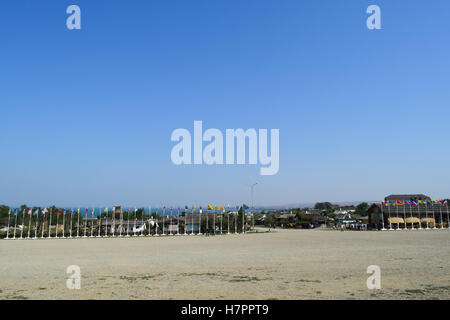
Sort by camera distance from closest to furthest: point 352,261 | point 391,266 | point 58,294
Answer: point 58,294, point 391,266, point 352,261

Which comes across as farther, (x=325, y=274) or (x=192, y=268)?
(x=192, y=268)

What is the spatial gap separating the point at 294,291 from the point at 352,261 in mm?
11524

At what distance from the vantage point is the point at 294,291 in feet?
48.5

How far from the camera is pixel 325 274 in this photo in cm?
1883

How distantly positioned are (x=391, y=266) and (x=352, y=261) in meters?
3.04

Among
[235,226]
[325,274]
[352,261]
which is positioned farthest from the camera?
[235,226]

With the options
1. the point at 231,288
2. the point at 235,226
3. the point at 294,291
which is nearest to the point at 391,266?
the point at 294,291
